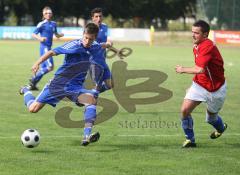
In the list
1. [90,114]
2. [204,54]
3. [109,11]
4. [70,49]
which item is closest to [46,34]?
[70,49]

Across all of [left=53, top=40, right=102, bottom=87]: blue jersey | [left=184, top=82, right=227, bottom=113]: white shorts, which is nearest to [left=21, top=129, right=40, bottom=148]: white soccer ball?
[left=53, top=40, right=102, bottom=87]: blue jersey

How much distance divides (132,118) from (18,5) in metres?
68.4

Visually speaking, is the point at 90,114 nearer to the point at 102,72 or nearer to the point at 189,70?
the point at 189,70

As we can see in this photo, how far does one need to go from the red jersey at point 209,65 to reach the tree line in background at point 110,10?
69.9m

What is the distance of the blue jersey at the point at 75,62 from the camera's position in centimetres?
972

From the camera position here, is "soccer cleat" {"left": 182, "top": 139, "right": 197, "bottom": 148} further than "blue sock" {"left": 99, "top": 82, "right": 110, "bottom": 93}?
No

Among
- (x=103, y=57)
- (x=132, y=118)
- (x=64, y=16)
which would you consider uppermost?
(x=103, y=57)

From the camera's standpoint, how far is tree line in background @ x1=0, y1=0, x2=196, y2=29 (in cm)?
7925

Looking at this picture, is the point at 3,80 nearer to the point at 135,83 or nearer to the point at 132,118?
the point at 135,83

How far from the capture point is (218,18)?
58219mm

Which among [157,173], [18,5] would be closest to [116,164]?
[157,173]

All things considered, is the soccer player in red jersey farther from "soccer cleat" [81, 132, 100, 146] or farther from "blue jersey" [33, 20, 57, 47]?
"blue jersey" [33, 20, 57, 47]

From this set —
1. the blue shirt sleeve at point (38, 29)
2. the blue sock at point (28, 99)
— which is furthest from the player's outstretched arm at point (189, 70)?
the blue shirt sleeve at point (38, 29)

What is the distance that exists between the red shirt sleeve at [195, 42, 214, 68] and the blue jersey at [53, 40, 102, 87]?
169 cm
